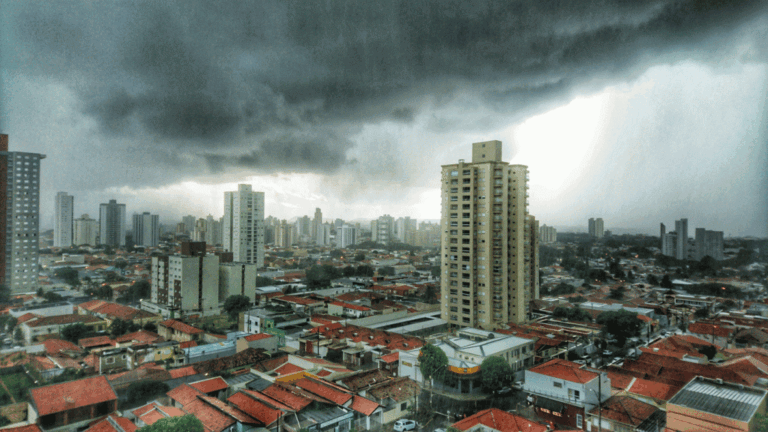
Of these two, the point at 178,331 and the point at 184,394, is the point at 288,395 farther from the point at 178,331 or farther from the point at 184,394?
the point at 178,331

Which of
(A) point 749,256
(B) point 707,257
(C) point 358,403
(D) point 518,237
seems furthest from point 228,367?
(B) point 707,257

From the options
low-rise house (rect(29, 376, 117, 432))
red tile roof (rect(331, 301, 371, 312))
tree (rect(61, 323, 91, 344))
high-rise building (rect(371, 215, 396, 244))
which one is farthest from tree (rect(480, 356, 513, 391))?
high-rise building (rect(371, 215, 396, 244))

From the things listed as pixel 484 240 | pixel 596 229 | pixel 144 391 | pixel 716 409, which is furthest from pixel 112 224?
pixel 596 229

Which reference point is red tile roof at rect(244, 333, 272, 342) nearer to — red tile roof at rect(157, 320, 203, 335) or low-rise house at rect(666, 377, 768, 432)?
red tile roof at rect(157, 320, 203, 335)

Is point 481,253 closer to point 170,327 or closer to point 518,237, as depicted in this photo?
point 518,237

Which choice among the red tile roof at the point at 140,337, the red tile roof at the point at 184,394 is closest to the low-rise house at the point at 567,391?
the red tile roof at the point at 184,394
